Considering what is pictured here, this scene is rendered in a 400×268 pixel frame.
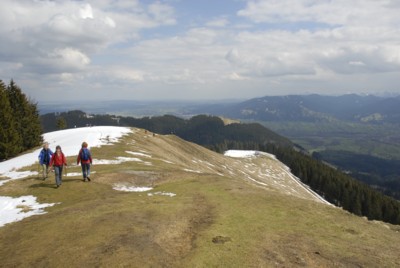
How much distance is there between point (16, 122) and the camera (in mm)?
75562

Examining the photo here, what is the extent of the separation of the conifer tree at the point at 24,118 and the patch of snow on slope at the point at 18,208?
2070 inches

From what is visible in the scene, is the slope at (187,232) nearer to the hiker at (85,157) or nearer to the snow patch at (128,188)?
the snow patch at (128,188)

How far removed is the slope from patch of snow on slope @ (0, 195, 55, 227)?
886 millimetres

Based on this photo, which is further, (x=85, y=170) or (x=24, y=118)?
(x=24, y=118)

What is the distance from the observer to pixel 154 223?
72.0ft

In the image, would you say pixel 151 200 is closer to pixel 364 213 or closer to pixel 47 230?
pixel 47 230

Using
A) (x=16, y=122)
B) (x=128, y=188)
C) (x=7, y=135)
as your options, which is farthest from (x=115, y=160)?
(x=16, y=122)

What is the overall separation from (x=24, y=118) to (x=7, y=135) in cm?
1446

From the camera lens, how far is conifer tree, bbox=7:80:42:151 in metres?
79.0

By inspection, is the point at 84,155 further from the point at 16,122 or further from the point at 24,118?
the point at 24,118

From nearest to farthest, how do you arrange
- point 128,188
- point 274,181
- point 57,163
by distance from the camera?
point 57,163, point 128,188, point 274,181

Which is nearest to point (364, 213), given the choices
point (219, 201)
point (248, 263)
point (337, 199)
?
point (337, 199)

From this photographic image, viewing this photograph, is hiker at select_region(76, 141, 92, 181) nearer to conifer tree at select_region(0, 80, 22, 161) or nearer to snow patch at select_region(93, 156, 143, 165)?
snow patch at select_region(93, 156, 143, 165)

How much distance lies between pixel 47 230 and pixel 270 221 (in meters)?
15.0
